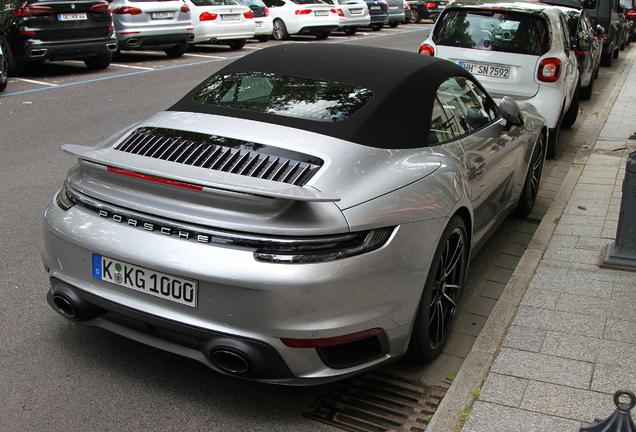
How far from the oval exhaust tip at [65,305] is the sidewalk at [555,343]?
1.68m

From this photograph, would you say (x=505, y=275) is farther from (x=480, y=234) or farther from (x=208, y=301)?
(x=208, y=301)

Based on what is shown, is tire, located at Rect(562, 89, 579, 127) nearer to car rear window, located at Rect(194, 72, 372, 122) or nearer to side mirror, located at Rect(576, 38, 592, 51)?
side mirror, located at Rect(576, 38, 592, 51)

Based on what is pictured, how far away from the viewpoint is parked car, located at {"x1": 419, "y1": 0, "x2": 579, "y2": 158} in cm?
743

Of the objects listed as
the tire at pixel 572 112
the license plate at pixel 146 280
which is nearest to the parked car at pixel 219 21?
the tire at pixel 572 112

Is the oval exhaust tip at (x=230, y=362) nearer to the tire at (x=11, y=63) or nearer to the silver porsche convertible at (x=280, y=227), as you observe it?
the silver porsche convertible at (x=280, y=227)

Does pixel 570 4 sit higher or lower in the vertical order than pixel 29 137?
higher

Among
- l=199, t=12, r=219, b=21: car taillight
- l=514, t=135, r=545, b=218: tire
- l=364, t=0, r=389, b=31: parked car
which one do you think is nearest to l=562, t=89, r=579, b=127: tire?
l=514, t=135, r=545, b=218: tire

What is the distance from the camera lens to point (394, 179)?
2.99 meters

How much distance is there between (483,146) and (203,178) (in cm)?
209

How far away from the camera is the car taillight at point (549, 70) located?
7.39 metres

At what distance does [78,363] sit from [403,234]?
173cm

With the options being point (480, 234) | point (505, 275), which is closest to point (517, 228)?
point (505, 275)

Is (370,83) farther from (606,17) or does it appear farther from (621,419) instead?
(606,17)

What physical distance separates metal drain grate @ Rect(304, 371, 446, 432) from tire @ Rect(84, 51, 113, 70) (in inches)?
433
